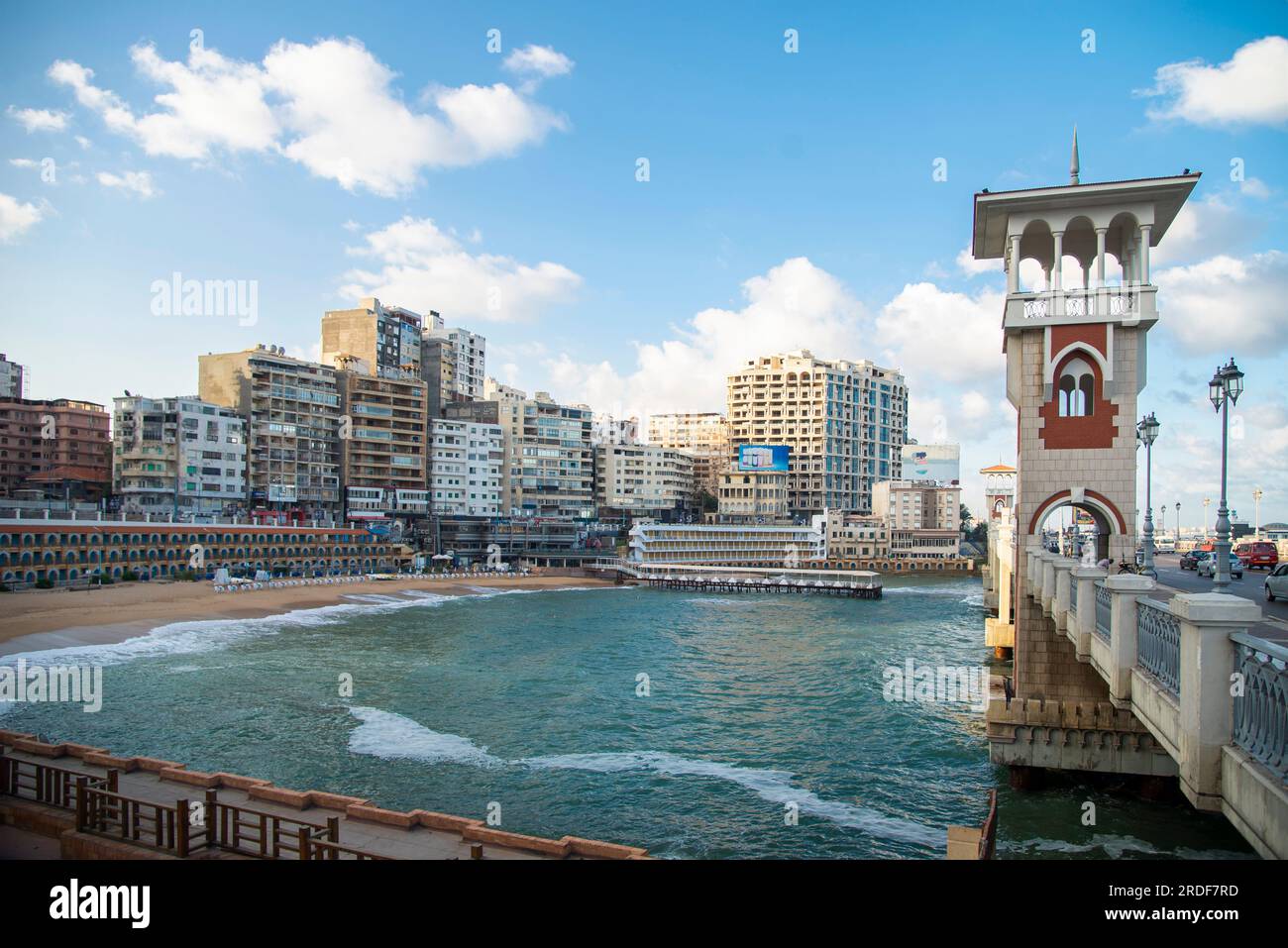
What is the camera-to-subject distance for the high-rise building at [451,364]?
100188 mm

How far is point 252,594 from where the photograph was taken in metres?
49.9

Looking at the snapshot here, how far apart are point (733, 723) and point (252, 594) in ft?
129

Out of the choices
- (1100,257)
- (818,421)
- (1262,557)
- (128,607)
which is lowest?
(128,607)

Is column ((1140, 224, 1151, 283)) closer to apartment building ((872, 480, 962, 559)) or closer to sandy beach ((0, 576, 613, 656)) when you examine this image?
sandy beach ((0, 576, 613, 656))

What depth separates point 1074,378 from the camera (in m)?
14.8

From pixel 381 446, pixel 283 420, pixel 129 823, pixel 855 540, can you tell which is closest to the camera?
pixel 129 823

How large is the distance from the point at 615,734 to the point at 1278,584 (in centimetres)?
1570

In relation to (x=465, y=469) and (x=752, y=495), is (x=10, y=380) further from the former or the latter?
(x=752, y=495)

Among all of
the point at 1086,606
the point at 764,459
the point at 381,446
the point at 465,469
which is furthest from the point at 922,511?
the point at 1086,606

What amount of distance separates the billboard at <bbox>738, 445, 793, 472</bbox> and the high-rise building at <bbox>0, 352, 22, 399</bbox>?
245ft

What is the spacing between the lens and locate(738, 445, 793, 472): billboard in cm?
9844

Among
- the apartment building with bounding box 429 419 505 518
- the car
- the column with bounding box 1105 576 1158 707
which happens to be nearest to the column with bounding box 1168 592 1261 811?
the column with bounding box 1105 576 1158 707

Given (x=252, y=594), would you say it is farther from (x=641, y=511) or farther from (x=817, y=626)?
(x=641, y=511)
